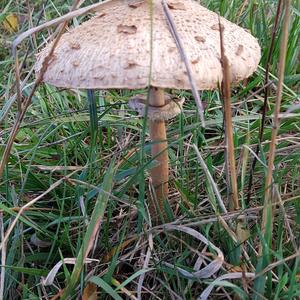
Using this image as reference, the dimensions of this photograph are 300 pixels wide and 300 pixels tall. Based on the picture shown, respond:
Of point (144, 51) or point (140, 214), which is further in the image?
point (140, 214)

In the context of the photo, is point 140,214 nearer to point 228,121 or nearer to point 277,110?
point 228,121

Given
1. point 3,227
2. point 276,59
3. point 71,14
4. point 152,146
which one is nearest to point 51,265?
point 3,227

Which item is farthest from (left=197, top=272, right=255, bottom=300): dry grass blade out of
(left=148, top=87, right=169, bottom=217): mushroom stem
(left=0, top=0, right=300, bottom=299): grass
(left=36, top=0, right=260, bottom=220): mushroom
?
(left=36, top=0, right=260, bottom=220): mushroom

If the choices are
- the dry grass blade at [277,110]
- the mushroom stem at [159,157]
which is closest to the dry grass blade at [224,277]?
the dry grass blade at [277,110]

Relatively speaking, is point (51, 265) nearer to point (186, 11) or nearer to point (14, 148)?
point (14, 148)

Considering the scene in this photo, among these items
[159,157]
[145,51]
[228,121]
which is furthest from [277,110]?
[159,157]

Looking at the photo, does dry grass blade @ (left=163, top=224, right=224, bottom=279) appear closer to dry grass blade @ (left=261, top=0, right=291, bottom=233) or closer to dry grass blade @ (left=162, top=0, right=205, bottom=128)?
dry grass blade @ (left=261, top=0, right=291, bottom=233)
